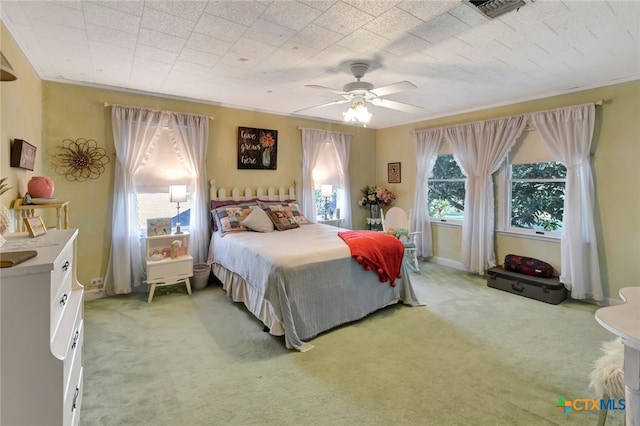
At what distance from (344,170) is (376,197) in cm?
84

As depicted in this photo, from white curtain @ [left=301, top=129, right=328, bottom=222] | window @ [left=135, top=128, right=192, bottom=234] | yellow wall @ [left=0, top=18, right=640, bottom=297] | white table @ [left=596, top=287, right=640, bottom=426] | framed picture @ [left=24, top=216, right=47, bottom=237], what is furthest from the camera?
white curtain @ [left=301, top=129, right=328, bottom=222]

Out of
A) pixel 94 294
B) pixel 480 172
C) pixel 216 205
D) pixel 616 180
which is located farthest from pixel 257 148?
pixel 616 180

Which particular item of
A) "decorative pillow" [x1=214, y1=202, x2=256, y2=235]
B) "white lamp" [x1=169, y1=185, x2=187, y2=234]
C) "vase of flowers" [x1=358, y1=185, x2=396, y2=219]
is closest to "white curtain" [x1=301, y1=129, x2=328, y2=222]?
"decorative pillow" [x1=214, y1=202, x2=256, y2=235]

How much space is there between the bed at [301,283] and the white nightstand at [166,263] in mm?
459

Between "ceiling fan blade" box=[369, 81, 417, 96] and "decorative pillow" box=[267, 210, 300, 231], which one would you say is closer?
"ceiling fan blade" box=[369, 81, 417, 96]

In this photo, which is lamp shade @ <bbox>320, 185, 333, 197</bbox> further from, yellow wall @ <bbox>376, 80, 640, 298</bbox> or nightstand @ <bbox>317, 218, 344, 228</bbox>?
yellow wall @ <bbox>376, 80, 640, 298</bbox>

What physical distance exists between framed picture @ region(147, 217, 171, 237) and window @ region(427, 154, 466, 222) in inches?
165

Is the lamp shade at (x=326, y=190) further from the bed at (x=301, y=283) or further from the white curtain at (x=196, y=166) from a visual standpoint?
the white curtain at (x=196, y=166)

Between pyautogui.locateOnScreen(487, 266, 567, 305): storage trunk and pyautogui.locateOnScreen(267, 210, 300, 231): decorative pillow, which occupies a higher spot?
pyautogui.locateOnScreen(267, 210, 300, 231): decorative pillow

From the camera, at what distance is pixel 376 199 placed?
594 centimetres

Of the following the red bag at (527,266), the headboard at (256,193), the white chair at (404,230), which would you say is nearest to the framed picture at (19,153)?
the headboard at (256,193)

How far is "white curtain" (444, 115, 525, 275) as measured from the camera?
168 inches

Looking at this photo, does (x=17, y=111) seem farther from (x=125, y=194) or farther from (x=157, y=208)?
(x=157, y=208)

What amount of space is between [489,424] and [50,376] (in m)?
2.16
